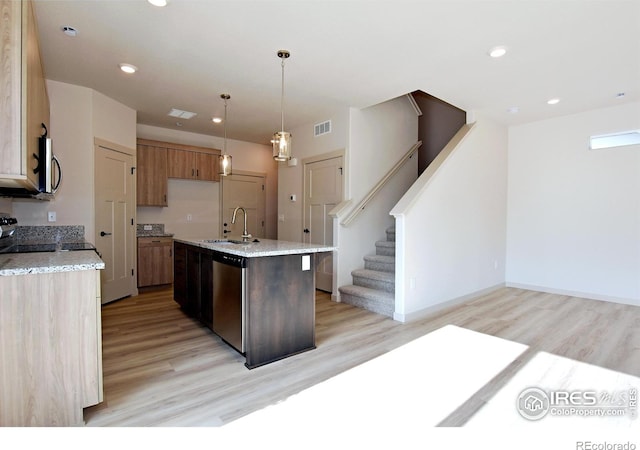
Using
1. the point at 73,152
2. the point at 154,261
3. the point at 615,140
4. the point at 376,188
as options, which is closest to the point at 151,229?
the point at 154,261

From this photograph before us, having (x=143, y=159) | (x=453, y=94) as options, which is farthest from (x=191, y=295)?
(x=453, y=94)

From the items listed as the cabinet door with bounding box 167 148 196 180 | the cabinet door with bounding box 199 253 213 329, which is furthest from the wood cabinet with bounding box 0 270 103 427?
the cabinet door with bounding box 167 148 196 180

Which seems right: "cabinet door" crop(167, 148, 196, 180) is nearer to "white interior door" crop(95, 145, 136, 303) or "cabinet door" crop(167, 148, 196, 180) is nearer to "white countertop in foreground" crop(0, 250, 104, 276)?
"white interior door" crop(95, 145, 136, 303)

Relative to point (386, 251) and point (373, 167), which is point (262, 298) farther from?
point (373, 167)

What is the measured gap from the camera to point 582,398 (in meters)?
2.21

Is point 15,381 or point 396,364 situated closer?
point 15,381

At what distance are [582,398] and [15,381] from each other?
3.44 metres

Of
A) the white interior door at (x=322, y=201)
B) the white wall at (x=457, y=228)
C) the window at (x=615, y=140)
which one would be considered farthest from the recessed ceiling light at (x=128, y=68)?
the window at (x=615, y=140)

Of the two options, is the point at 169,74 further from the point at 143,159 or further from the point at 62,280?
the point at 62,280

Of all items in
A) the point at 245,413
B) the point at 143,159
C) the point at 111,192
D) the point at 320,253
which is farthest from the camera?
the point at 143,159

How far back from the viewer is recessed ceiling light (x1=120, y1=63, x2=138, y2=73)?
3400mm

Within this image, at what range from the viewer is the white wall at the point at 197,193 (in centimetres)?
580

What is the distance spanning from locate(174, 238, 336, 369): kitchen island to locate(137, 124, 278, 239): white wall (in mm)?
3085

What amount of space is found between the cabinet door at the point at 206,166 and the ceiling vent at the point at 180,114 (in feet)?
2.89
